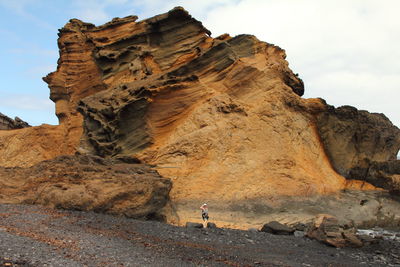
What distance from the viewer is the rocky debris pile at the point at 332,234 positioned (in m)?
15.2

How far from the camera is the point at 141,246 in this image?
11531 mm

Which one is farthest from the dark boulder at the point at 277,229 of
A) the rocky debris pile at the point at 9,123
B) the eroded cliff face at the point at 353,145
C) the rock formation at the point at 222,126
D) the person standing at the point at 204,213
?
the rocky debris pile at the point at 9,123

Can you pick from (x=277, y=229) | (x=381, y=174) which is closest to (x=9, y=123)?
(x=277, y=229)

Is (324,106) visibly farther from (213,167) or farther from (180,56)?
(180,56)

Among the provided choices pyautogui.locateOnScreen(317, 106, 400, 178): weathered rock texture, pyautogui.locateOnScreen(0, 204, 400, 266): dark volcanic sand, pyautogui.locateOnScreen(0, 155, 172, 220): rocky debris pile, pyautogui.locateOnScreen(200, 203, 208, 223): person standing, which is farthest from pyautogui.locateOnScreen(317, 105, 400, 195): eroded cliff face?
pyautogui.locateOnScreen(0, 155, 172, 220): rocky debris pile

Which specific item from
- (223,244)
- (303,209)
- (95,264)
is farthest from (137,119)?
(95,264)

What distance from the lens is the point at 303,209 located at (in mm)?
18891

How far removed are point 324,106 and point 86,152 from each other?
12.3 meters

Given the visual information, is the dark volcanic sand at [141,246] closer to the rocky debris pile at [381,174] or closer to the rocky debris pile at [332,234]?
the rocky debris pile at [332,234]

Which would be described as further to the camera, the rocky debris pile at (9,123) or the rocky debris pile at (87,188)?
the rocky debris pile at (9,123)

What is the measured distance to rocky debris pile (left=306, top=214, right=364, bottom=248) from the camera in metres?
15.2

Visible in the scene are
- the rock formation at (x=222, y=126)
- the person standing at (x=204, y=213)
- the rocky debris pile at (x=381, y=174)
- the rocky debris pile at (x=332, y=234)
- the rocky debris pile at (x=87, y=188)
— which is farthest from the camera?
the rocky debris pile at (x=381, y=174)

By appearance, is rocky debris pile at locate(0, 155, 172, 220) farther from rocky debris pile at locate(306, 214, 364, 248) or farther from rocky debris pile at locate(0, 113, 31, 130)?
rocky debris pile at locate(0, 113, 31, 130)

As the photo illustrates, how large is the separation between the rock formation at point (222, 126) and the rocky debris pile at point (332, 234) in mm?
2115
